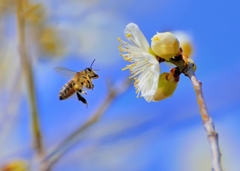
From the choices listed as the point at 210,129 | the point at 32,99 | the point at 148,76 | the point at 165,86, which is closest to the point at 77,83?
the point at 32,99

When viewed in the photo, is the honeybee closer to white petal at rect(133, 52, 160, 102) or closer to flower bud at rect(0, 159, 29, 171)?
white petal at rect(133, 52, 160, 102)

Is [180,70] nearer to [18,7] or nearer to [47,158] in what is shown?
[47,158]

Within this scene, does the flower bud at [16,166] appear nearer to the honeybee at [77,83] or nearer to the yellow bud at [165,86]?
the honeybee at [77,83]

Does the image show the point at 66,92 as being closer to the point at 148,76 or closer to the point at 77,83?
the point at 77,83

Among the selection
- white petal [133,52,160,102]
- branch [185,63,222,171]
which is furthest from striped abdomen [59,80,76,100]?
branch [185,63,222,171]

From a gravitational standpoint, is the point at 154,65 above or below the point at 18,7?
below

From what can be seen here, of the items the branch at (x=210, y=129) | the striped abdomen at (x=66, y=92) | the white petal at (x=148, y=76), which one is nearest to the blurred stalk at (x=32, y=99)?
the striped abdomen at (x=66, y=92)

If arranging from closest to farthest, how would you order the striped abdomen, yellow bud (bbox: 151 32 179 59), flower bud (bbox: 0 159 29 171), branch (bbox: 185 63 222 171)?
branch (bbox: 185 63 222 171) < yellow bud (bbox: 151 32 179 59) < the striped abdomen < flower bud (bbox: 0 159 29 171)

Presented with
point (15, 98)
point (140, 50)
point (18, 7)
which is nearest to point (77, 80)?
point (140, 50)
